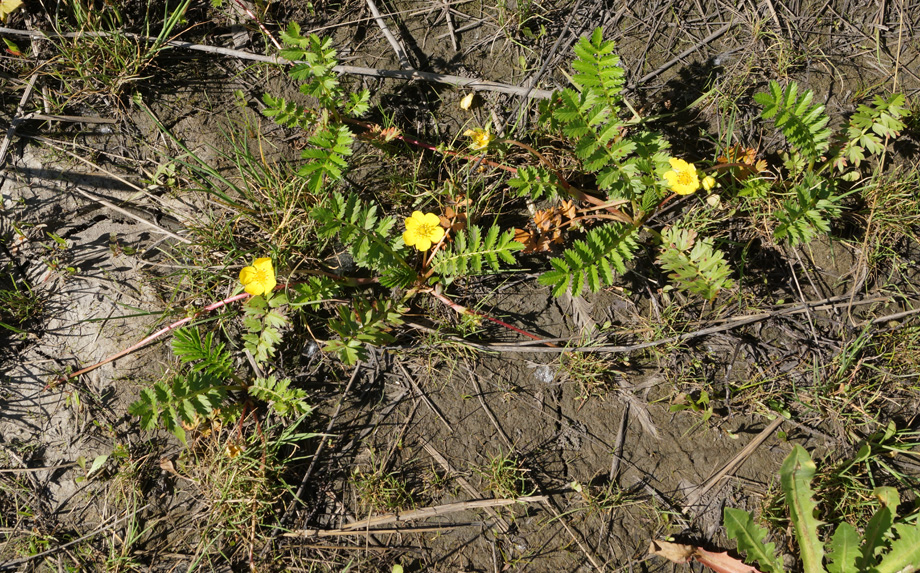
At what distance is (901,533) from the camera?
9.04 feet

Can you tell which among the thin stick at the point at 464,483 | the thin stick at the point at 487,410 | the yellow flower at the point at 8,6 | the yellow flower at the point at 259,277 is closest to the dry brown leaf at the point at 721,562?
the thin stick at the point at 464,483

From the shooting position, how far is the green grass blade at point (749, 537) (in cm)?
277

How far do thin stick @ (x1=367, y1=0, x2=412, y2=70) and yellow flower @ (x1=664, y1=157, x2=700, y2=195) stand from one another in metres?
1.61

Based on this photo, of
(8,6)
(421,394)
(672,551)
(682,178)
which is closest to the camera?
(682,178)

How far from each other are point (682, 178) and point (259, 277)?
2088mm

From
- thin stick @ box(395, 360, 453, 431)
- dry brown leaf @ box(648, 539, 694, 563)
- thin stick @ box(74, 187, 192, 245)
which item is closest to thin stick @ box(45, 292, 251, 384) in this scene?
thin stick @ box(74, 187, 192, 245)

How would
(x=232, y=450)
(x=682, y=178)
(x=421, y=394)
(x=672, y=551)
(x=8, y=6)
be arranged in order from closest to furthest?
(x=682, y=178) < (x=672, y=551) < (x=232, y=450) < (x=421, y=394) < (x=8, y=6)

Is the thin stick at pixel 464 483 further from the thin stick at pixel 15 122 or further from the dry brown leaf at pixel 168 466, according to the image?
the thin stick at pixel 15 122

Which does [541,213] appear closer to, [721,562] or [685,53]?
[685,53]

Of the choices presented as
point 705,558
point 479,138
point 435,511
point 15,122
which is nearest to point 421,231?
point 479,138

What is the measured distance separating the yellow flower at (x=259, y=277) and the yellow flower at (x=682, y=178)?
195cm

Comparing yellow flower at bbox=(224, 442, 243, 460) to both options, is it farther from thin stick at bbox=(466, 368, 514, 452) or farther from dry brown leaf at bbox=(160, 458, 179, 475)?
thin stick at bbox=(466, 368, 514, 452)

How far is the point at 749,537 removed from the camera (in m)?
2.78

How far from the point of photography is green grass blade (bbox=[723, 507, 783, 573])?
2.77m
